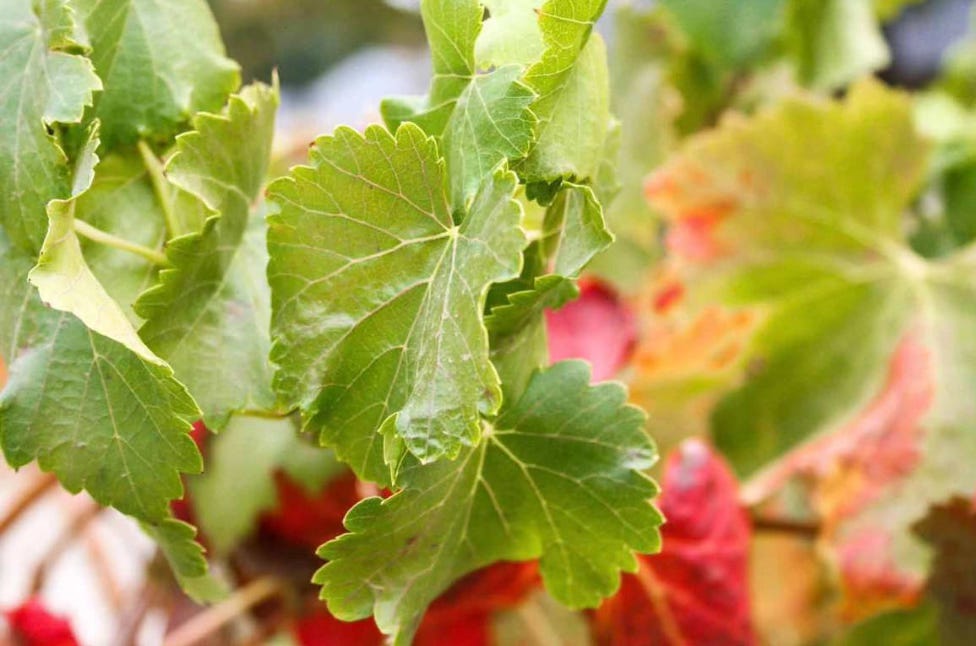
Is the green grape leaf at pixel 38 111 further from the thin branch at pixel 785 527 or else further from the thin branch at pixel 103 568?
the thin branch at pixel 103 568

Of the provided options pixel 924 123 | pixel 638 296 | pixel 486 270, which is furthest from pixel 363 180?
pixel 924 123

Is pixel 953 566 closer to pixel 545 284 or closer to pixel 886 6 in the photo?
pixel 545 284

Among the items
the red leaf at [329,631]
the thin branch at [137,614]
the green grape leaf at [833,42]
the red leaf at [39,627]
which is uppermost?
the green grape leaf at [833,42]

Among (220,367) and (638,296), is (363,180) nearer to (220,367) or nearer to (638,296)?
(220,367)

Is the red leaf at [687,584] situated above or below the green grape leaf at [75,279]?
below

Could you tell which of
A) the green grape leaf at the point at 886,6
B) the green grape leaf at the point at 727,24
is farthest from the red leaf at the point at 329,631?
the green grape leaf at the point at 886,6

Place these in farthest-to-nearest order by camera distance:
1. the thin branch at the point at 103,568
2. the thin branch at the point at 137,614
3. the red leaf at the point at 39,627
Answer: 1. the thin branch at the point at 103,568
2. the thin branch at the point at 137,614
3. the red leaf at the point at 39,627
